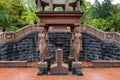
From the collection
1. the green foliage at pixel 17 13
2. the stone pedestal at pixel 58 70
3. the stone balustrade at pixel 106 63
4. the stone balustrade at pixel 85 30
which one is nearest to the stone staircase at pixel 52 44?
the stone balustrade at pixel 85 30

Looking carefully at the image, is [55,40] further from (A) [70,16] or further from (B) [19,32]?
(A) [70,16]

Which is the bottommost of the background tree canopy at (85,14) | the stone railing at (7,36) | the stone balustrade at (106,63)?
the stone balustrade at (106,63)

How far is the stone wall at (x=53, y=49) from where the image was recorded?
26.9m

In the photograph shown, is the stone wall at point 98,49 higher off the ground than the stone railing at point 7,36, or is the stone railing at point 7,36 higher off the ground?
the stone railing at point 7,36

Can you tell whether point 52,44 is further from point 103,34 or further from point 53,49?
point 103,34

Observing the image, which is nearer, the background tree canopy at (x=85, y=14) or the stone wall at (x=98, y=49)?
the stone wall at (x=98, y=49)

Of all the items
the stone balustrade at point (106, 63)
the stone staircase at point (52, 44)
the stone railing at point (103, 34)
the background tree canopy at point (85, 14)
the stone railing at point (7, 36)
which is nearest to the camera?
the stone balustrade at point (106, 63)

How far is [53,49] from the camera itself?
28844 mm

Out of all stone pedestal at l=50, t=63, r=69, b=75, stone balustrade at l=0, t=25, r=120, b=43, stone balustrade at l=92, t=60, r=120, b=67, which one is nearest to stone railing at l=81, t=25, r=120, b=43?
stone balustrade at l=0, t=25, r=120, b=43

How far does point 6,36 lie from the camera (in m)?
27.2

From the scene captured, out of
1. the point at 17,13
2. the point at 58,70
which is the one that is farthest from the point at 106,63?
the point at 17,13

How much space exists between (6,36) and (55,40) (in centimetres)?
512

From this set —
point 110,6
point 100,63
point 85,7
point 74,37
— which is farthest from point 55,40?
point 85,7

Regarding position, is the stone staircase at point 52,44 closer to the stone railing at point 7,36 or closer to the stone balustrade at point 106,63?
the stone railing at point 7,36
